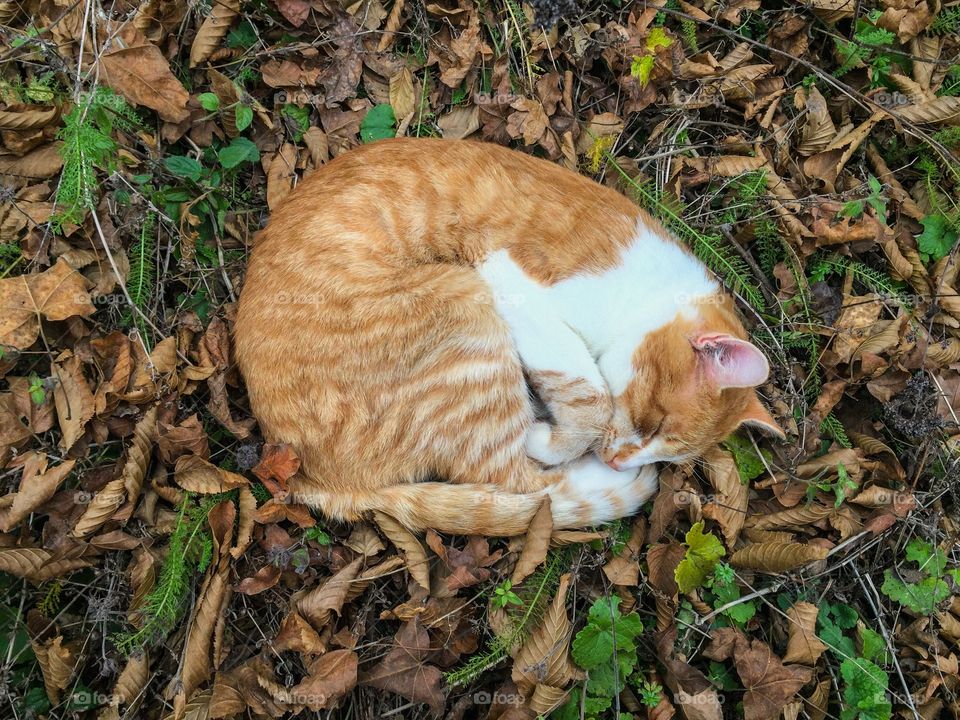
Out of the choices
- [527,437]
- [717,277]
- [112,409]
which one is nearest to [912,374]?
[717,277]

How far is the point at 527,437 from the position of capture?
9.78 feet

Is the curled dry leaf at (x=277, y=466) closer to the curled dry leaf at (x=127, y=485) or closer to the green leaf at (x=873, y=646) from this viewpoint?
the curled dry leaf at (x=127, y=485)

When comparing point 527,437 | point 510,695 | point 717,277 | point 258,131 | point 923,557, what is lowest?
point 510,695

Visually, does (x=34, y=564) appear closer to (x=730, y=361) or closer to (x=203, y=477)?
(x=203, y=477)

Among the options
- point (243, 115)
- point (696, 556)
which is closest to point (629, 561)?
point (696, 556)

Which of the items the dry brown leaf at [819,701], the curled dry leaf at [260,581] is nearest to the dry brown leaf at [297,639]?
the curled dry leaf at [260,581]

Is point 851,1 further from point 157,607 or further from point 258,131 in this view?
A: point 157,607

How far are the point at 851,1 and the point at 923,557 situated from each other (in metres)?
2.90

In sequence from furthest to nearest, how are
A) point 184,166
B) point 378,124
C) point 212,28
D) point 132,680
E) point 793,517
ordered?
point 378,124 → point 212,28 → point 184,166 → point 793,517 → point 132,680

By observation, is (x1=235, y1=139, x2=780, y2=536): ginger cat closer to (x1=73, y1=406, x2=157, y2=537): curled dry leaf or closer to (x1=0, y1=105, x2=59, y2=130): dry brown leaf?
(x1=73, y1=406, x2=157, y2=537): curled dry leaf

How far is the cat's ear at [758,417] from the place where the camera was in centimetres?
284

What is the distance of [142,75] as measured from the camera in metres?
3.18

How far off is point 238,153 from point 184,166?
0.90ft

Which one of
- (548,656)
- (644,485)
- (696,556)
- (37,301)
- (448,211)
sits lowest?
(548,656)
